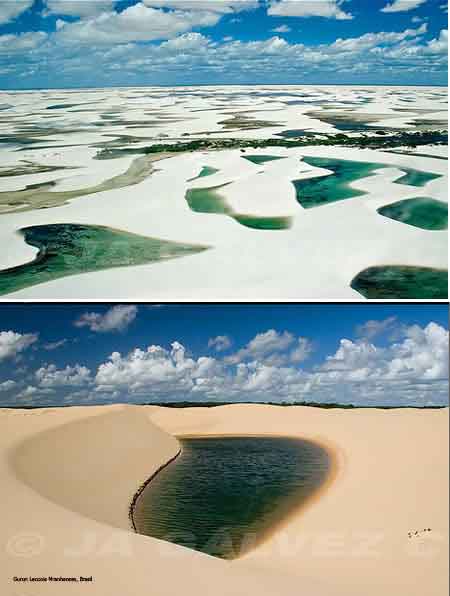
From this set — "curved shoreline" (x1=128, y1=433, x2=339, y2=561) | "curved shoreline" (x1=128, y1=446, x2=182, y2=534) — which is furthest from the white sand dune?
"curved shoreline" (x1=128, y1=446, x2=182, y2=534)

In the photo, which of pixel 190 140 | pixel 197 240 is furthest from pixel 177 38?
pixel 197 240

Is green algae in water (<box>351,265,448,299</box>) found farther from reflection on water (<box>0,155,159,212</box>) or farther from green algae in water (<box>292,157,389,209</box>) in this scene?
reflection on water (<box>0,155,159,212</box>)

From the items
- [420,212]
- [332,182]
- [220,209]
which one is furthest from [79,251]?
[420,212]

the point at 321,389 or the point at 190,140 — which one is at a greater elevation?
the point at 190,140

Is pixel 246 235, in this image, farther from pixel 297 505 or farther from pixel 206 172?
pixel 297 505

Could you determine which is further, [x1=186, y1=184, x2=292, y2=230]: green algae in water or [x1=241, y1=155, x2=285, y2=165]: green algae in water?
[x1=241, y1=155, x2=285, y2=165]: green algae in water

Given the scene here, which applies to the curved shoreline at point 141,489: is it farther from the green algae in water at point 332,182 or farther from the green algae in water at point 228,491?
the green algae in water at point 332,182

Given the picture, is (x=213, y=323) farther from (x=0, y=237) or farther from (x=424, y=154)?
(x=424, y=154)
